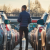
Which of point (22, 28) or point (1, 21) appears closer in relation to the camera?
point (22, 28)

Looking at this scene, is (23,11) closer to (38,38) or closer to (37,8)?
(38,38)

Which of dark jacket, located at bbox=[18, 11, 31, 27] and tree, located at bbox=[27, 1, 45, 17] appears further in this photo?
tree, located at bbox=[27, 1, 45, 17]

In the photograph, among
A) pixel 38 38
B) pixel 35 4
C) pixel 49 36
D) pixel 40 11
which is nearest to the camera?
pixel 49 36

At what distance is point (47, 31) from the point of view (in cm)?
648

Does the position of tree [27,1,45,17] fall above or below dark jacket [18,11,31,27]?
below

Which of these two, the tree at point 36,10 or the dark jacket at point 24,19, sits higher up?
the dark jacket at point 24,19

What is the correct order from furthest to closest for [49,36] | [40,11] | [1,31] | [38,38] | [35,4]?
[35,4], [40,11], [38,38], [1,31], [49,36]

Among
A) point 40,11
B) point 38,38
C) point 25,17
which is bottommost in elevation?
point 40,11

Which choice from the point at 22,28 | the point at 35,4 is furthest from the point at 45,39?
the point at 35,4

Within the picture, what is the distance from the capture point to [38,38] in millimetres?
7898

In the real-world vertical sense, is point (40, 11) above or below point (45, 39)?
below

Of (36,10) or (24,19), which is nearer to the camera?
(24,19)

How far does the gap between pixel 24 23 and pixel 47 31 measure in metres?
1.07

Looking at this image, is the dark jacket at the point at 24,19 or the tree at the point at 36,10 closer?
the dark jacket at the point at 24,19
